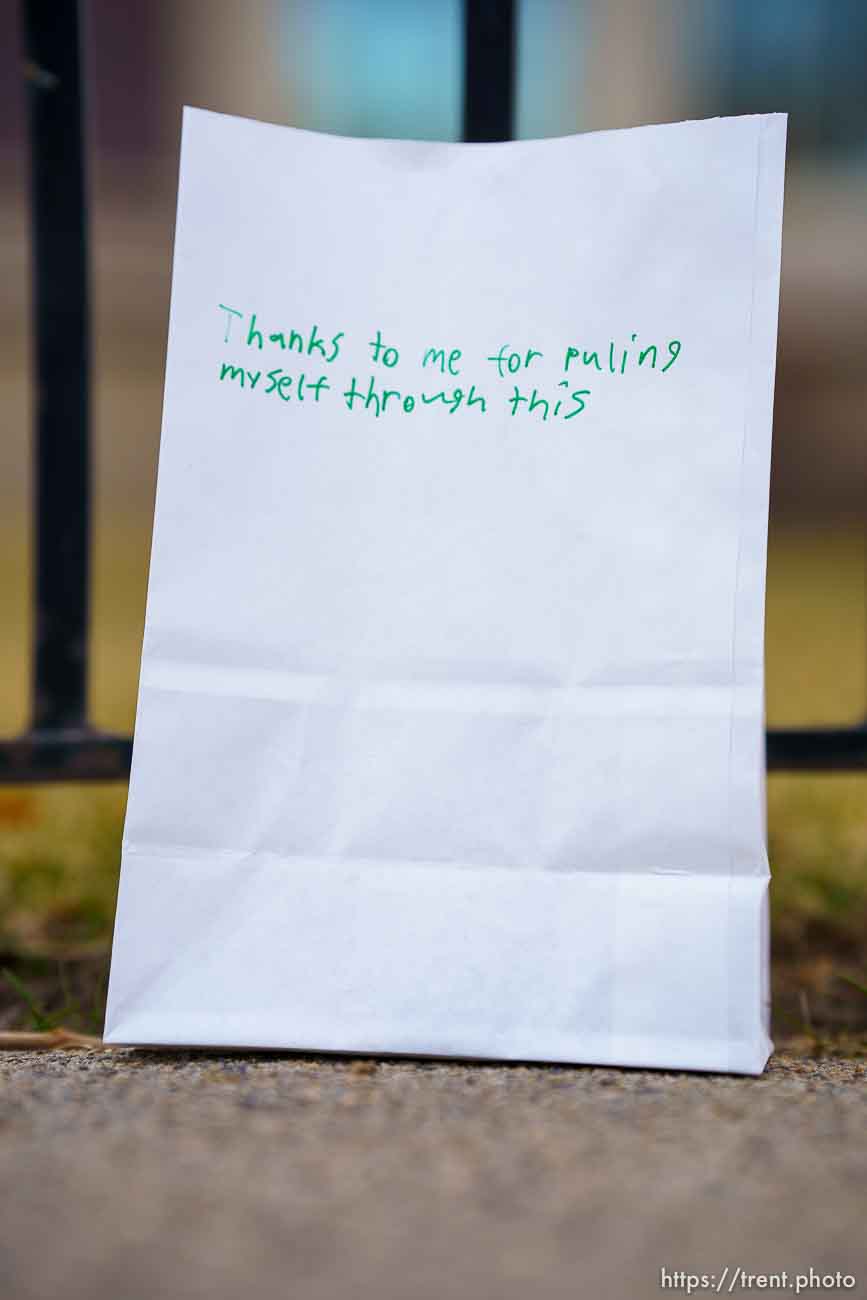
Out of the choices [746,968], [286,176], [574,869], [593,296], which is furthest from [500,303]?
[746,968]

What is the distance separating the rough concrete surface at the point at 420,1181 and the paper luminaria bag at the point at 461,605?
0.09 m

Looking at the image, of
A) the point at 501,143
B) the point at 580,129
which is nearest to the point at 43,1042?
the point at 501,143

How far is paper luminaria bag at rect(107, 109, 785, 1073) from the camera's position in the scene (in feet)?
3.39

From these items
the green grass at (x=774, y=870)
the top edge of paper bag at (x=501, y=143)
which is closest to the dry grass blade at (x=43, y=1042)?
the green grass at (x=774, y=870)

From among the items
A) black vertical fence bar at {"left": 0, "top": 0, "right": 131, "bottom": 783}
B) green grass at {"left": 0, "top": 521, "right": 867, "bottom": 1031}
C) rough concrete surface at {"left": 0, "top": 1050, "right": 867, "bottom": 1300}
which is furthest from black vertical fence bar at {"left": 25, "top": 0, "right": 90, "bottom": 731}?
rough concrete surface at {"left": 0, "top": 1050, "right": 867, "bottom": 1300}

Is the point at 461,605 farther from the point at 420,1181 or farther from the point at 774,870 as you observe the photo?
the point at 774,870

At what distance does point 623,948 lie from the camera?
1.03 m

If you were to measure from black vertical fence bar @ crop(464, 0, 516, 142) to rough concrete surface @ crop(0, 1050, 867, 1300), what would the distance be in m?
0.98

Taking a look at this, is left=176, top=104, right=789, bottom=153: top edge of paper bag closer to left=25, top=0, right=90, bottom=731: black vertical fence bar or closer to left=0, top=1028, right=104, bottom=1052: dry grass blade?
left=25, top=0, right=90, bottom=731: black vertical fence bar

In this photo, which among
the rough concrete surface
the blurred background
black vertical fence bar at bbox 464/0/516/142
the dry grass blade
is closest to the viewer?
the rough concrete surface

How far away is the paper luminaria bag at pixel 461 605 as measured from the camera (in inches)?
40.6

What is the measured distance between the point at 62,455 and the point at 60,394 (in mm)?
68

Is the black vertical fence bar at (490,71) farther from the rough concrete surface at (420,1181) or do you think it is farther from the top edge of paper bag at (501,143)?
the rough concrete surface at (420,1181)

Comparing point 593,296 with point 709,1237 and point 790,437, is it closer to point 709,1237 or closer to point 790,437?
point 709,1237
